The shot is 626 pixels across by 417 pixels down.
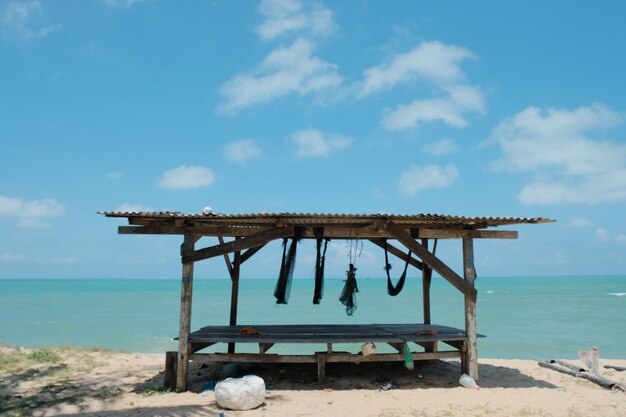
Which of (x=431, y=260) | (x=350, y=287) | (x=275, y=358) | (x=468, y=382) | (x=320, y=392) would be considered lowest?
(x=320, y=392)

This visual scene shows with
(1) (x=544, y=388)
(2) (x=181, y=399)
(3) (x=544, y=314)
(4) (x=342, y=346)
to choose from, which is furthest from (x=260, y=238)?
(3) (x=544, y=314)

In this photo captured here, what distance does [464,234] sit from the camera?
738 centimetres

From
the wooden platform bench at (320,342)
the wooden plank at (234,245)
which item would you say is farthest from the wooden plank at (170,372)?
the wooden plank at (234,245)

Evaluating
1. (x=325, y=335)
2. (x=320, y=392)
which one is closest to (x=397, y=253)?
(x=325, y=335)

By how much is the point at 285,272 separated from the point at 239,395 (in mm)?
2129

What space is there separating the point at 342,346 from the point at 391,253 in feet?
23.8

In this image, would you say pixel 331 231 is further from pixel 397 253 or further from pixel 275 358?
pixel 275 358

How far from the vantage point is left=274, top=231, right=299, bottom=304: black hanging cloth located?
734cm

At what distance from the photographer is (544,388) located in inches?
284

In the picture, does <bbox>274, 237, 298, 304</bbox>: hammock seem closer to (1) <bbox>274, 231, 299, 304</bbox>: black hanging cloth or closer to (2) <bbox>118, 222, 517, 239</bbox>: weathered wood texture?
(1) <bbox>274, 231, 299, 304</bbox>: black hanging cloth

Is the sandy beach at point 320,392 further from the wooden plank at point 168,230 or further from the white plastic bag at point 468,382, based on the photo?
the wooden plank at point 168,230

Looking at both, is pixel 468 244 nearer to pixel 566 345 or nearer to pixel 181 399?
pixel 181 399

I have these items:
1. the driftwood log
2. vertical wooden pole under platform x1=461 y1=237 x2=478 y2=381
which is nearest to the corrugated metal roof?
vertical wooden pole under platform x1=461 y1=237 x2=478 y2=381

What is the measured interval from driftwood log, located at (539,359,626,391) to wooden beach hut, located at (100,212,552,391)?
2176 millimetres
